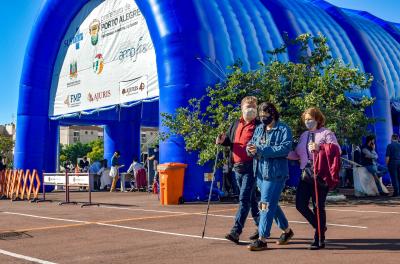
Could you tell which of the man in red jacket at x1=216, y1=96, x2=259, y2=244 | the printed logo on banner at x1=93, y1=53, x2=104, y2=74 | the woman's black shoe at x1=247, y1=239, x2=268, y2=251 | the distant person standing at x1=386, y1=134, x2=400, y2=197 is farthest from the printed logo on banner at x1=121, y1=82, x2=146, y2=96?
the woman's black shoe at x1=247, y1=239, x2=268, y2=251

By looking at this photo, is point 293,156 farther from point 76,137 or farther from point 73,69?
point 76,137

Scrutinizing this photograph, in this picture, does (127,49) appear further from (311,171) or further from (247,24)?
(311,171)

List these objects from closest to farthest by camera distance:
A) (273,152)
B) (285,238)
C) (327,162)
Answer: (273,152)
(327,162)
(285,238)

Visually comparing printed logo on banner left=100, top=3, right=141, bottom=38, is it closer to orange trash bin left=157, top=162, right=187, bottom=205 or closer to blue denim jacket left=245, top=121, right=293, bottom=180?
orange trash bin left=157, top=162, right=187, bottom=205

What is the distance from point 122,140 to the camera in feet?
76.4

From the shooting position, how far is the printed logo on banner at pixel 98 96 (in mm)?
18297

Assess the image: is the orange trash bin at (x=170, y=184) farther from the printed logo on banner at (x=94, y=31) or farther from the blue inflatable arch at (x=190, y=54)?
the printed logo on banner at (x=94, y=31)

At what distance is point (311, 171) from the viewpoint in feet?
18.6

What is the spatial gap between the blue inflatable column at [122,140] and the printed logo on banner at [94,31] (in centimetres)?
520

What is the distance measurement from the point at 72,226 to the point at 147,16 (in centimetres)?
813

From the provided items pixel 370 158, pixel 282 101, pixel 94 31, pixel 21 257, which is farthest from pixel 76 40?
pixel 21 257

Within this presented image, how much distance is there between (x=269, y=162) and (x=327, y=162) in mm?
671

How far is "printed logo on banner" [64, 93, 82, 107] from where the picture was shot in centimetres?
1989

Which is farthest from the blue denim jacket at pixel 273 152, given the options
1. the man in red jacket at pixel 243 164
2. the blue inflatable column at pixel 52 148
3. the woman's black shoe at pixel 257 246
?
the blue inflatable column at pixel 52 148
